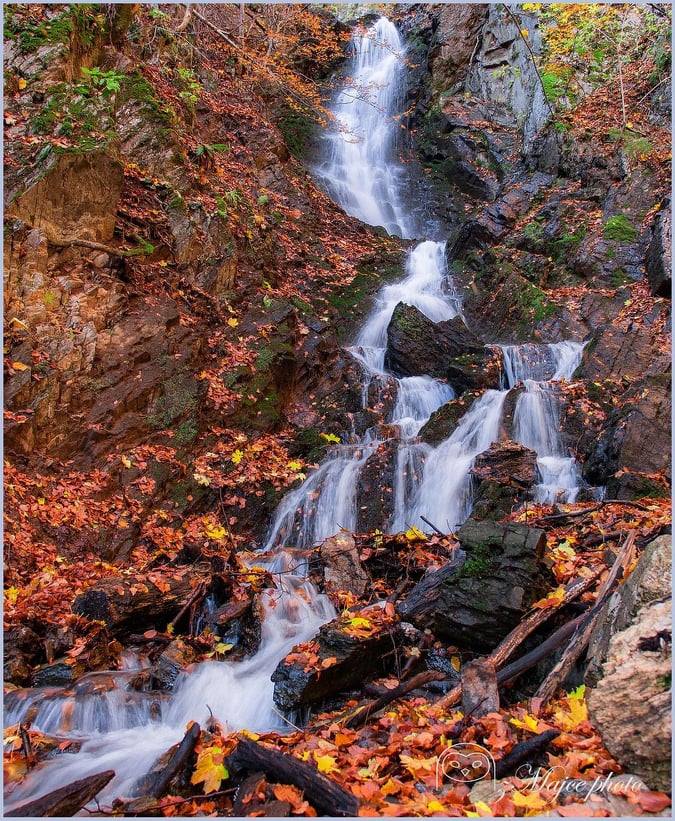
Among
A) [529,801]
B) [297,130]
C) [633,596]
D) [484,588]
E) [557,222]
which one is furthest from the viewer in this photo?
[297,130]

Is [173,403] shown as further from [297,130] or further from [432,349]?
[297,130]

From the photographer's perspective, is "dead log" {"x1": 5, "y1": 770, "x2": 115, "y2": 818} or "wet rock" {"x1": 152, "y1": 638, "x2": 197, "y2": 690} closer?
"dead log" {"x1": 5, "y1": 770, "x2": 115, "y2": 818}

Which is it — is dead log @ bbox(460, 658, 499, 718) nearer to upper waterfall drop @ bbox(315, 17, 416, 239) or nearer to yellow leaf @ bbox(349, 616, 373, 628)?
yellow leaf @ bbox(349, 616, 373, 628)

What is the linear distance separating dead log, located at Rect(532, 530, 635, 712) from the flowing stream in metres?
2.14

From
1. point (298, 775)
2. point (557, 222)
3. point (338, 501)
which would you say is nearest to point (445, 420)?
point (338, 501)

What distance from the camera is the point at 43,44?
27.1ft

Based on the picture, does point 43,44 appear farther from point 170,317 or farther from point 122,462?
point 122,462

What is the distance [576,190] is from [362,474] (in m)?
11.3

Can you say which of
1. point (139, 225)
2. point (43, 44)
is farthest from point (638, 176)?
point (43, 44)

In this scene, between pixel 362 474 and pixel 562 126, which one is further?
pixel 562 126

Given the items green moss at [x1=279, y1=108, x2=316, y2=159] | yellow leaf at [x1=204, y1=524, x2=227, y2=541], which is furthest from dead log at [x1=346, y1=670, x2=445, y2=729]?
green moss at [x1=279, y1=108, x2=316, y2=159]

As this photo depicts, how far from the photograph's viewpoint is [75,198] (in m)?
7.74

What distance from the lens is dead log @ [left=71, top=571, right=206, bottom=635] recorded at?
5.20 metres

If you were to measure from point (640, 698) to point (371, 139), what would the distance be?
2364cm
